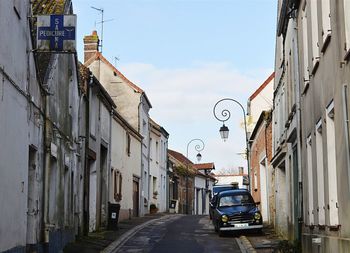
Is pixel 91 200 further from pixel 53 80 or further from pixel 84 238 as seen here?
pixel 53 80

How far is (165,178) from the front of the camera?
50.8 metres

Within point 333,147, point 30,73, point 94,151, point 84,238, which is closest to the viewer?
point 333,147

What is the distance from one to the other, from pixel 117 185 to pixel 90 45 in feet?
44.2

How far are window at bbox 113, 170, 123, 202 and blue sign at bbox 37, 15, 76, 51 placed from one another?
17.1m

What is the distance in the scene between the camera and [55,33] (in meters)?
13.9

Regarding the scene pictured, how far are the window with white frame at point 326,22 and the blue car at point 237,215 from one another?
12.8 meters

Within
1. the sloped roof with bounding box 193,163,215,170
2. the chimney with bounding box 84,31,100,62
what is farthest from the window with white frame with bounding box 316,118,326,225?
the sloped roof with bounding box 193,163,215,170

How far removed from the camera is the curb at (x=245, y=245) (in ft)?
61.8

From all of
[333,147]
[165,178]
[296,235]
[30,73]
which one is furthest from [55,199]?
[165,178]

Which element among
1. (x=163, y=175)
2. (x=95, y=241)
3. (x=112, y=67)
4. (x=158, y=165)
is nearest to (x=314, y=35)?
(x=95, y=241)

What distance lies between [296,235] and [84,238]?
7813mm

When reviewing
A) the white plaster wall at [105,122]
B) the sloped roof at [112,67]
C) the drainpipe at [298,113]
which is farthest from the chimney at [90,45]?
the drainpipe at [298,113]

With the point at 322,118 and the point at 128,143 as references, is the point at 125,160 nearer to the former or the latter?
the point at 128,143

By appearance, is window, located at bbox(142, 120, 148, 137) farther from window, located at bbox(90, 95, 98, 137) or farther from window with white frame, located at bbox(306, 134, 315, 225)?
window with white frame, located at bbox(306, 134, 315, 225)
